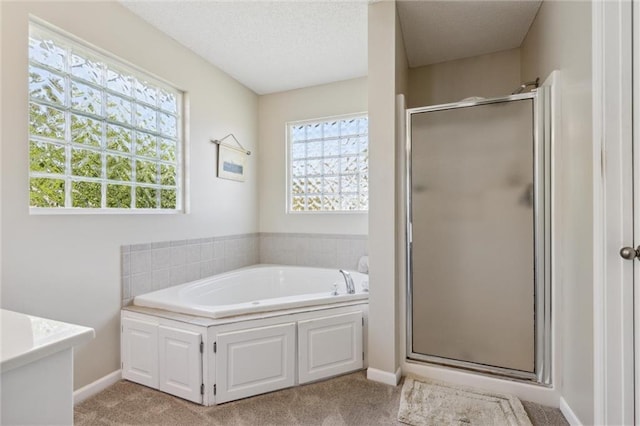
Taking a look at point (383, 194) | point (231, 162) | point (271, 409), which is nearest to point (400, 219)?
point (383, 194)

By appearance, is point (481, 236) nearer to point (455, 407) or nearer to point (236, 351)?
point (455, 407)

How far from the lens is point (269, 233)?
12.2ft

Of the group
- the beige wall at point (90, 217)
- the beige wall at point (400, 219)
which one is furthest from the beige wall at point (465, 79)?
the beige wall at point (90, 217)

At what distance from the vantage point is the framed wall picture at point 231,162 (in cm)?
313

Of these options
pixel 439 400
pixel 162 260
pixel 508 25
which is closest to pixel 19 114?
pixel 162 260

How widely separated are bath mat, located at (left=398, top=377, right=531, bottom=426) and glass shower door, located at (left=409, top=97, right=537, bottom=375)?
198 mm

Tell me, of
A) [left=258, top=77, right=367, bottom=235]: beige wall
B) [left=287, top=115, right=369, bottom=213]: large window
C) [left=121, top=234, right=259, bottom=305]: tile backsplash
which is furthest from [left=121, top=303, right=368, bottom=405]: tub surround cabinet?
[left=287, top=115, right=369, bottom=213]: large window

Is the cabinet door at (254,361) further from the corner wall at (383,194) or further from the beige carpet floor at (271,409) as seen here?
the corner wall at (383,194)

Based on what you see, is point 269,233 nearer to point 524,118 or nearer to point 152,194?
point 152,194

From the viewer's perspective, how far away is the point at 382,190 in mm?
2131

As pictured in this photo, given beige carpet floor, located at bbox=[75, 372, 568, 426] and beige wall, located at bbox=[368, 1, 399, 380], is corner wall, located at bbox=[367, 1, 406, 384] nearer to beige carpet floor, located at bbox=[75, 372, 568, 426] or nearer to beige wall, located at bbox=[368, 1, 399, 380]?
beige wall, located at bbox=[368, 1, 399, 380]

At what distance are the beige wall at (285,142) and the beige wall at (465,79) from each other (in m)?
0.57

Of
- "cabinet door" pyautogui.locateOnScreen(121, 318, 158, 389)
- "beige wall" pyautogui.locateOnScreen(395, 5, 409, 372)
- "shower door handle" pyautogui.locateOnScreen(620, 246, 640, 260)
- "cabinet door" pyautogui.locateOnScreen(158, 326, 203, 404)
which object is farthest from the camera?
"beige wall" pyautogui.locateOnScreen(395, 5, 409, 372)

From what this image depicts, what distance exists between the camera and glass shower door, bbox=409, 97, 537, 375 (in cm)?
196
